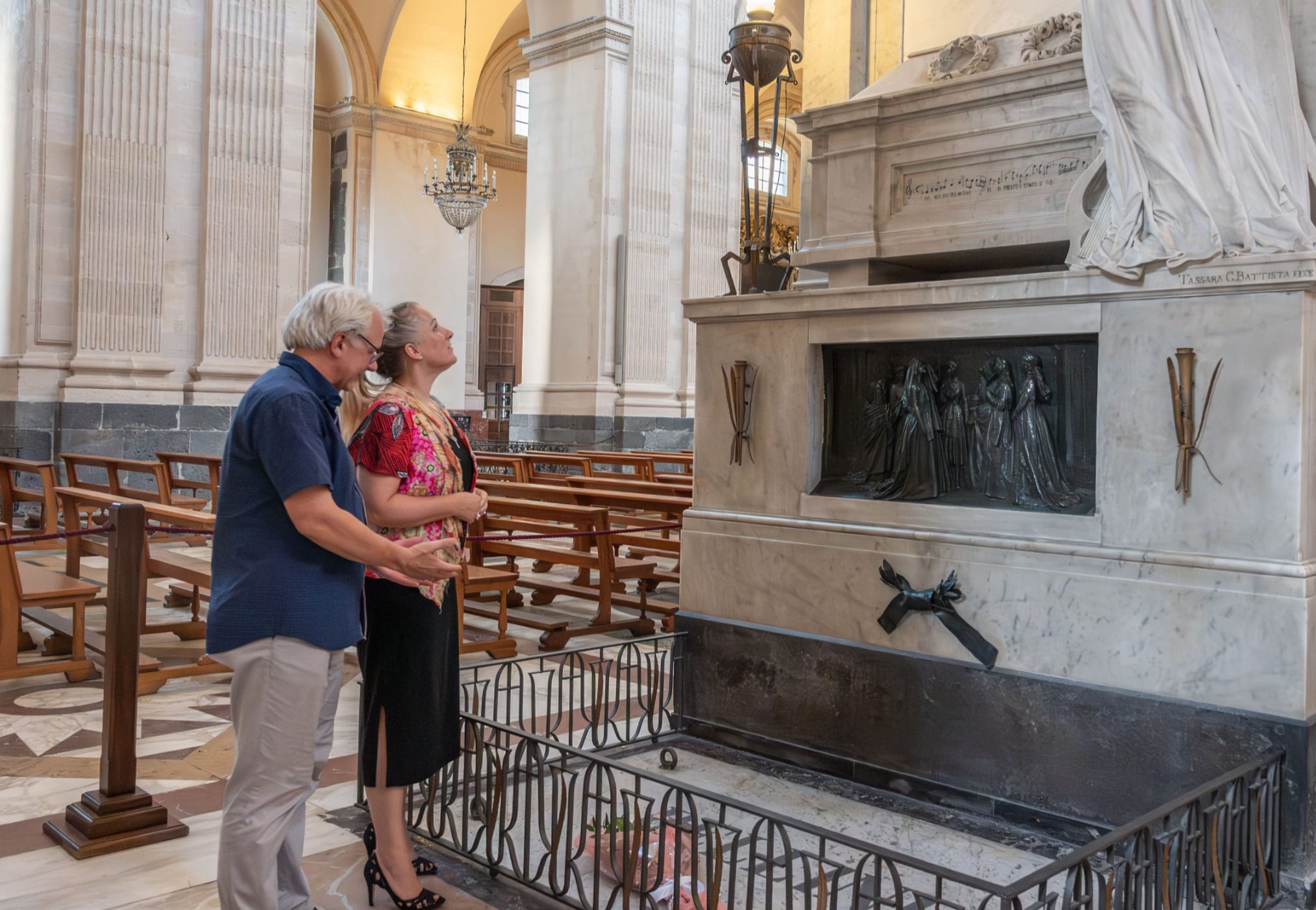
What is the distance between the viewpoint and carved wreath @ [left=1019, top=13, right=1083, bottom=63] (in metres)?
4.65

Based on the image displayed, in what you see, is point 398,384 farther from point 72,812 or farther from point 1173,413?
point 1173,413

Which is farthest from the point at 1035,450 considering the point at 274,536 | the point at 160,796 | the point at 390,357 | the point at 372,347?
the point at 160,796

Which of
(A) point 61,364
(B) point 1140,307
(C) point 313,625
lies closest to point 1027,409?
(B) point 1140,307

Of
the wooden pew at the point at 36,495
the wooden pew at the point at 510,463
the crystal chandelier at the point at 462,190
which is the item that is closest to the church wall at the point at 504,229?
the crystal chandelier at the point at 462,190

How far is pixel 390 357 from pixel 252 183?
11.1 metres

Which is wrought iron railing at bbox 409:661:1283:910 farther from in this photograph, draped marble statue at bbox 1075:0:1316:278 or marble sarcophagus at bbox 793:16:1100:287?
marble sarcophagus at bbox 793:16:1100:287

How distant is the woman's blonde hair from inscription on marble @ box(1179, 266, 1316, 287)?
241cm

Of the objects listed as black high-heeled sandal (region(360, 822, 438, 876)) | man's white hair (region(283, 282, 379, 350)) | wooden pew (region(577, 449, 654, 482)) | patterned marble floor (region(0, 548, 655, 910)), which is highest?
man's white hair (region(283, 282, 379, 350))

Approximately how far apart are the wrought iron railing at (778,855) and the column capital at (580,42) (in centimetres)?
1387

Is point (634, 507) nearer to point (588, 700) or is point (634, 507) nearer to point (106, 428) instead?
point (588, 700)

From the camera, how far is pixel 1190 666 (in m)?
3.51

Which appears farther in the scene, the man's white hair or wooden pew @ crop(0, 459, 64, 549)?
wooden pew @ crop(0, 459, 64, 549)

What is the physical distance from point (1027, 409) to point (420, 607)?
7.62ft

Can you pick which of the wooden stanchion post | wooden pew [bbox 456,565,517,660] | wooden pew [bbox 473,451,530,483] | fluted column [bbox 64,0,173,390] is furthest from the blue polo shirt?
fluted column [bbox 64,0,173,390]
